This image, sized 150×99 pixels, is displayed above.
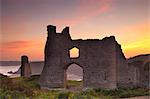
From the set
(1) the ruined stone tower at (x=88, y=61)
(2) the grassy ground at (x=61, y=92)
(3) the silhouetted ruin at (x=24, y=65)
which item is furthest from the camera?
(3) the silhouetted ruin at (x=24, y=65)

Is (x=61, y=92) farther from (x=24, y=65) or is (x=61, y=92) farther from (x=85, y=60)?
(x=24, y=65)

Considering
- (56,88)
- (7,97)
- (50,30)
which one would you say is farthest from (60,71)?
(7,97)

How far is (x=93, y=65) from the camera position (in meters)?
31.8

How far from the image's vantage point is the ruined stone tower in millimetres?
31562

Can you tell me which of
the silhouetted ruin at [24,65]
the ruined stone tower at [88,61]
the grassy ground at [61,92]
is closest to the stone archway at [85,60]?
the ruined stone tower at [88,61]

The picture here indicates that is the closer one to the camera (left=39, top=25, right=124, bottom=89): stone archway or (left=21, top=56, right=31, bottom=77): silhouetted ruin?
(left=39, top=25, right=124, bottom=89): stone archway

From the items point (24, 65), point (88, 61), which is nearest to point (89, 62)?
point (88, 61)

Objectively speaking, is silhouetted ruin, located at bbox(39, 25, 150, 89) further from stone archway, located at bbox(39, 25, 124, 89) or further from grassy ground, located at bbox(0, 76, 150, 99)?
grassy ground, located at bbox(0, 76, 150, 99)

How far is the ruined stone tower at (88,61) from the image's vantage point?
31.6 meters

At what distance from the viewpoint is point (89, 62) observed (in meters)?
32.0

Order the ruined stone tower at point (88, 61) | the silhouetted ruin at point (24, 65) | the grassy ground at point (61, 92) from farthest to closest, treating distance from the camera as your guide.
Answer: the silhouetted ruin at point (24, 65) < the ruined stone tower at point (88, 61) < the grassy ground at point (61, 92)

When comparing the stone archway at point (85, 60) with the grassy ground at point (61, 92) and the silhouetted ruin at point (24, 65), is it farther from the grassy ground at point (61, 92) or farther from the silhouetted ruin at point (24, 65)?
the silhouetted ruin at point (24, 65)

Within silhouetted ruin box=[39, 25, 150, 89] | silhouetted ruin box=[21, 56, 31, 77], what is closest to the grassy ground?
silhouetted ruin box=[39, 25, 150, 89]

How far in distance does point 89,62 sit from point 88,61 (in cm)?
12
